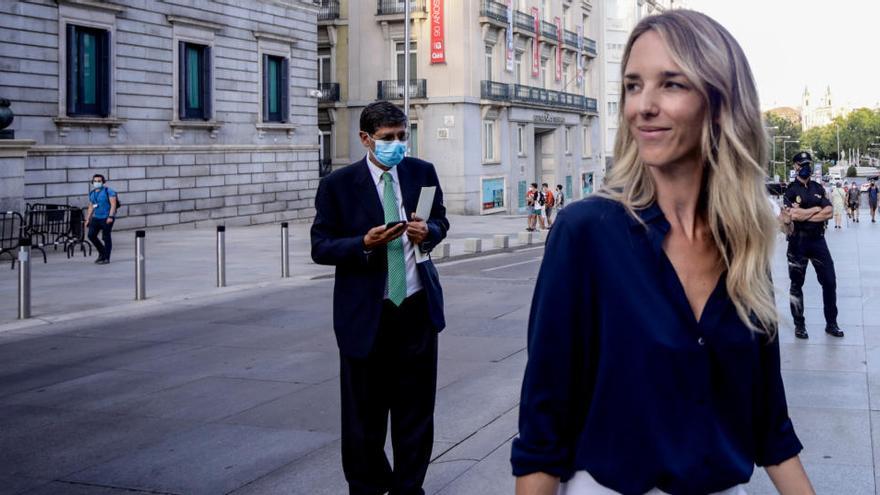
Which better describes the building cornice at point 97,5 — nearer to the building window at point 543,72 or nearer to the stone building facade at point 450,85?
the stone building facade at point 450,85

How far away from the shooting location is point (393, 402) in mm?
4918

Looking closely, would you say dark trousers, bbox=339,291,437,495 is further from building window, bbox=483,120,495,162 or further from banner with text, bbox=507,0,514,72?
banner with text, bbox=507,0,514,72

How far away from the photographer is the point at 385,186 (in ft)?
16.6

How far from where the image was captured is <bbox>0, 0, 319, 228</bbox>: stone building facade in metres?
24.7

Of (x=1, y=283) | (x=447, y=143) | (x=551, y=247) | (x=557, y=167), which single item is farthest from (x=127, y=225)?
(x=557, y=167)

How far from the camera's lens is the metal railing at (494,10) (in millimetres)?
45594

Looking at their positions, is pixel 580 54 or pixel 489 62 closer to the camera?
pixel 489 62

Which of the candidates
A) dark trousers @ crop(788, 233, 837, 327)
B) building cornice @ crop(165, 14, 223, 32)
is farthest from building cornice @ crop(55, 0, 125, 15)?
dark trousers @ crop(788, 233, 837, 327)

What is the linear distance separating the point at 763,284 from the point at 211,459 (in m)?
4.68

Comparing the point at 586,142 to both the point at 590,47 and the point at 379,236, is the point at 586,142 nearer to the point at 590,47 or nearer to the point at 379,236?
the point at 590,47

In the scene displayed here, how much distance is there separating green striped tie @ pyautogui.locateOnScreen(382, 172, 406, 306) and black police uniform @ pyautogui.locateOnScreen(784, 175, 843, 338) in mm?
6703

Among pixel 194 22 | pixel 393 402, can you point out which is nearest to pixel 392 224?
pixel 393 402

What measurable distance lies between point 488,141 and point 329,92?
7.72 m

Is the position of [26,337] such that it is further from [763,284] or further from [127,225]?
[127,225]
